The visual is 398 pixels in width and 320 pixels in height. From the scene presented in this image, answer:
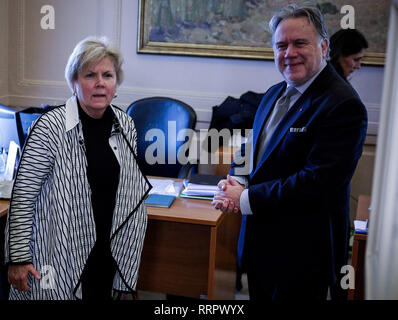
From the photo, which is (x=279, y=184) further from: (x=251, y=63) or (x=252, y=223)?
(x=251, y=63)

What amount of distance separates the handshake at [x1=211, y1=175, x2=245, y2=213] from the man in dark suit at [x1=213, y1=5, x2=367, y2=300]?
3 centimetres

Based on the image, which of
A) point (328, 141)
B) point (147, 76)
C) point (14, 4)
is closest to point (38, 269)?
point (328, 141)

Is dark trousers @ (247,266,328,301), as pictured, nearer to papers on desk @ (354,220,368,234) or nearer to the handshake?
the handshake

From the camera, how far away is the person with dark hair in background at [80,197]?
5.27 ft

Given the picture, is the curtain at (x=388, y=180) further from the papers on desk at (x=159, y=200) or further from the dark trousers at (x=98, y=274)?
the papers on desk at (x=159, y=200)

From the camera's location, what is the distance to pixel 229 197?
1.69 meters

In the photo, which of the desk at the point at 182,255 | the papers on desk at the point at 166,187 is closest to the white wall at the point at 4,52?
the papers on desk at the point at 166,187

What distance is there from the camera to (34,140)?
1576 mm

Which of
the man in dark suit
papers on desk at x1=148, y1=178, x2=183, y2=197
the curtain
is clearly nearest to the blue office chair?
papers on desk at x1=148, y1=178, x2=183, y2=197

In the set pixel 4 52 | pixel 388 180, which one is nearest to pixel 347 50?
pixel 388 180

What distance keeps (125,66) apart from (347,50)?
1.86 meters

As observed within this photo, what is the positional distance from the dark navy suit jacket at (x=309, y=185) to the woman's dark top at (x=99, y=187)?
0.53 m

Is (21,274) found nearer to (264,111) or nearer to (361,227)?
(264,111)

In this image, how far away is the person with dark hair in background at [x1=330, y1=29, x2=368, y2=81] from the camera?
9.02 ft
